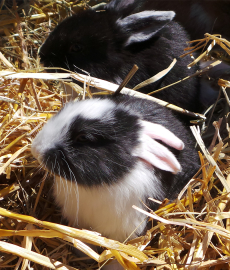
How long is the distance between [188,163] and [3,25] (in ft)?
9.95

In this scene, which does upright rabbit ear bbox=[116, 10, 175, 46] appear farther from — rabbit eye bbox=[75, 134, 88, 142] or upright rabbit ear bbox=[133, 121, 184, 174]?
rabbit eye bbox=[75, 134, 88, 142]

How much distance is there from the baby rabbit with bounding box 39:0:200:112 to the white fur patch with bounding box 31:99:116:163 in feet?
3.10

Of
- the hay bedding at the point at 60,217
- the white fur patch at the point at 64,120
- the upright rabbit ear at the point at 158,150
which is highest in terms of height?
the white fur patch at the point at 64,120

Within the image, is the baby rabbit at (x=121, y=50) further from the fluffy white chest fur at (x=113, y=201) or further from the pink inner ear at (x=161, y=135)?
the fluffy white chest fur at (x=113, y=201)

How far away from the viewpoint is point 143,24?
10.7 feet

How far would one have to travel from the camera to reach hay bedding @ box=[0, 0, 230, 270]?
7.03 ft

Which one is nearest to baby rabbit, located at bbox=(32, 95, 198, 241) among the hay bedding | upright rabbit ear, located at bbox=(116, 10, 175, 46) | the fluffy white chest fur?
the fluffy white chest fur

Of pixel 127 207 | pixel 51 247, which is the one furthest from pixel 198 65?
pixel 51 247

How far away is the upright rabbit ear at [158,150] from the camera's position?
2203mm

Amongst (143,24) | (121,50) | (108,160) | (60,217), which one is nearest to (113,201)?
(108,160)

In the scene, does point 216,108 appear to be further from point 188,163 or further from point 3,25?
point 3,25

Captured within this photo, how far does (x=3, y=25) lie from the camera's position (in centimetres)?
410

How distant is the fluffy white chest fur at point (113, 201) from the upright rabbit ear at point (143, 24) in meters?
1.62

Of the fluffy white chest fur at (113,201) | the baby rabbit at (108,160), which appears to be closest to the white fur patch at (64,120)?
the baby rabbit at (108,160)
